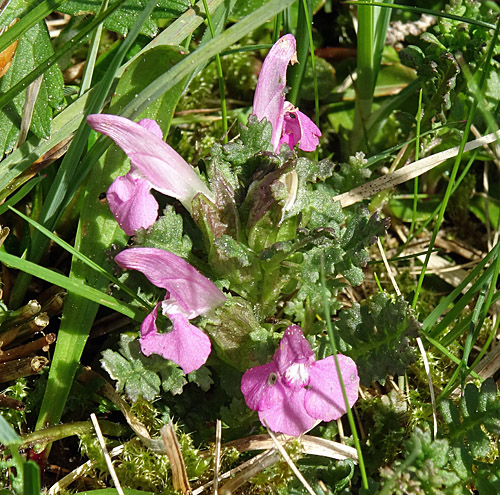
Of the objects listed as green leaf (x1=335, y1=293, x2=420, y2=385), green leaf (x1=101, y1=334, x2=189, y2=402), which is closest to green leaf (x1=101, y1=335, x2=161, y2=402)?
green leaf (x1=101, y1=334, x2=189, y2=402)

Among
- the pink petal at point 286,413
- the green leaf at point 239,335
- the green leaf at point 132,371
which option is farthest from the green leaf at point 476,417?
the green leaf at point 132,371

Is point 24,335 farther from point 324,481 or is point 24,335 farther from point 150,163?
point 324,481

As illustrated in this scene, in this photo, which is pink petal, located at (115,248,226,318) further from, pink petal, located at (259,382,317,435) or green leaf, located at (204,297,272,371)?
pink petal, located at (259,382,317,435)

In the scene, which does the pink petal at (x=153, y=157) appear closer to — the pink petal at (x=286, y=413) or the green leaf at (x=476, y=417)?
the pink petal at (x=286, y=413)

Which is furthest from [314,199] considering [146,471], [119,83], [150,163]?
[146,471]

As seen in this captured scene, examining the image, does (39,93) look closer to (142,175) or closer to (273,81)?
(142,175)
